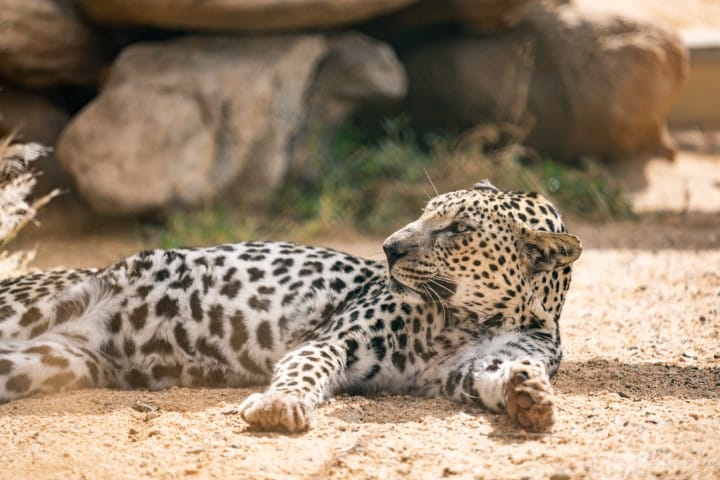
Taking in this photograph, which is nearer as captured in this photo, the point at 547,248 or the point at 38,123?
the point at 547,248

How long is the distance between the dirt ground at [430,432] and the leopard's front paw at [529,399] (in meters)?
0.08

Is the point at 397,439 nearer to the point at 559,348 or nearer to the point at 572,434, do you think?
the point at 572,434

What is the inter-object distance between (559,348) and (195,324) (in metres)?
2.00

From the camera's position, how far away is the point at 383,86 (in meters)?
10.4

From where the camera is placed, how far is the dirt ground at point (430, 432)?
355 cm

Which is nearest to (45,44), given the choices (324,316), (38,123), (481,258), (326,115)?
(38,123)

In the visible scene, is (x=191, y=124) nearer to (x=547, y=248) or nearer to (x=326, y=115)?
(x=326, y=115)

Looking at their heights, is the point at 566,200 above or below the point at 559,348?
below

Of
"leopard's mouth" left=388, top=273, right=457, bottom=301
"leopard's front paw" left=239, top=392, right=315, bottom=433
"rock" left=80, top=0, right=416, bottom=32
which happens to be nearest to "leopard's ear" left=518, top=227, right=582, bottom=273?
"leopard's mouth" left=388, top=273, right=457, bottom=301

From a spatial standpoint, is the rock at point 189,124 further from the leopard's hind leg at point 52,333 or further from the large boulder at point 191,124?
the leopard's hind leg at point 52,333

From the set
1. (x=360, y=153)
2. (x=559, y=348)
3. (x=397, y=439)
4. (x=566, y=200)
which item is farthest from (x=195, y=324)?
(x=566, y=200)

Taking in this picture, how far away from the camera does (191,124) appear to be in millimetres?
9344

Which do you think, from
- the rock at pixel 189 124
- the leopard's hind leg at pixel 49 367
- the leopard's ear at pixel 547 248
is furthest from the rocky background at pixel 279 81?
the leopard's ear at pixel 547 248

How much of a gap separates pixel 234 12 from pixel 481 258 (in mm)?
5192
